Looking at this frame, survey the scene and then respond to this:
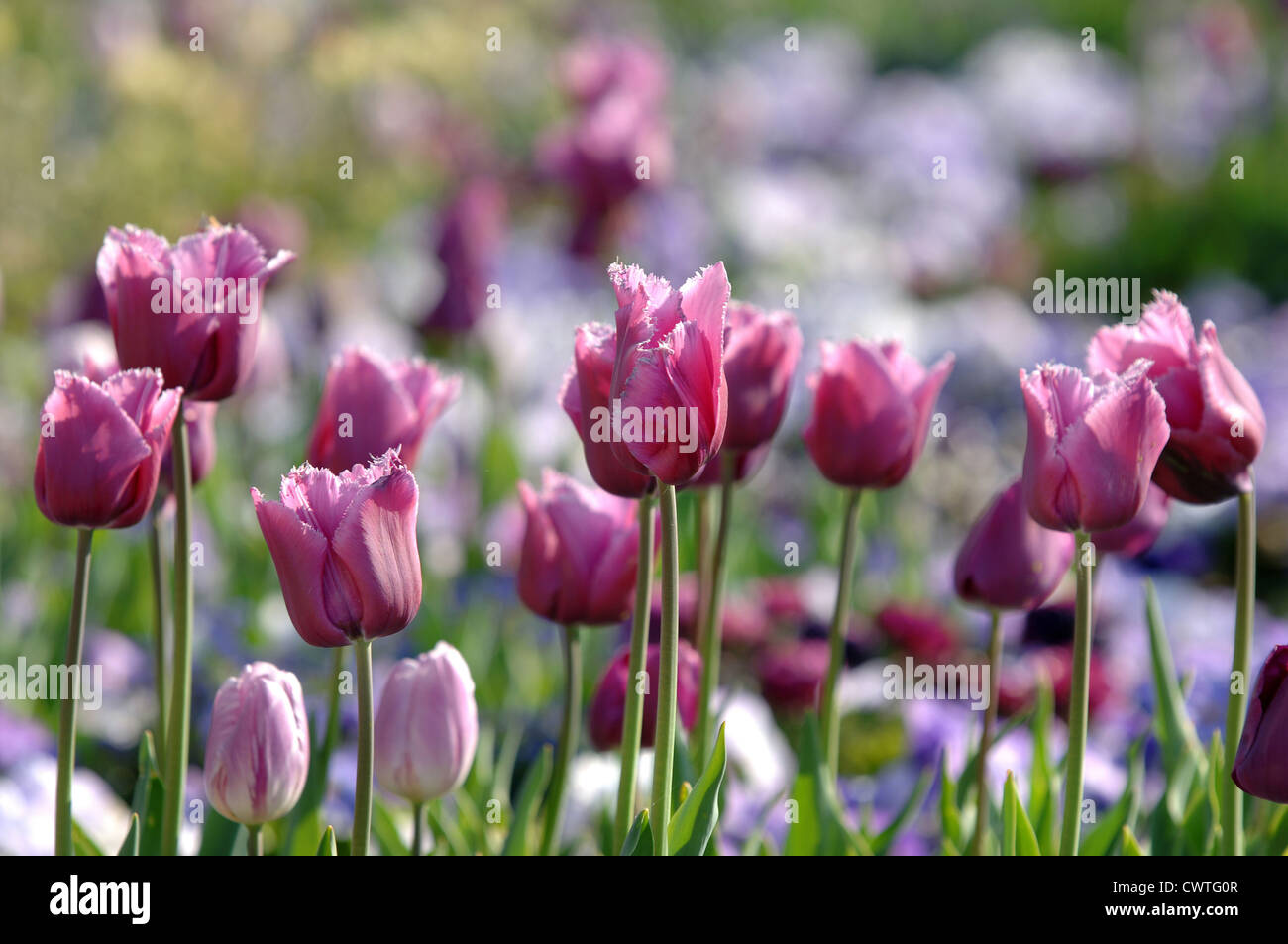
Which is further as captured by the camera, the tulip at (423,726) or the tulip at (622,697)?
the tulip at (622,697)

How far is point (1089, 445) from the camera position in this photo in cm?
101

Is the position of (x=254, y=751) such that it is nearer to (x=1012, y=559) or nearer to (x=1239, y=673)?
(x=1012, y=559)

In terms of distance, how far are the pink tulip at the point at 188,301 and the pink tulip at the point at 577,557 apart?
0.91 feet

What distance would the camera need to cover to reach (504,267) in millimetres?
4660

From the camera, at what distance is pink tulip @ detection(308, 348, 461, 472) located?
123 cm

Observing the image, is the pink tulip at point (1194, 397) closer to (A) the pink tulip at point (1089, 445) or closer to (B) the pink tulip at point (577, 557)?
(A) the pink tulip at point (1089, 445)

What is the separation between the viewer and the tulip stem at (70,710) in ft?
3.48

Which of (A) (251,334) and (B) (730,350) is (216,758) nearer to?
(A) (251,334)

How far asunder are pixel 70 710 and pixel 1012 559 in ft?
2.68

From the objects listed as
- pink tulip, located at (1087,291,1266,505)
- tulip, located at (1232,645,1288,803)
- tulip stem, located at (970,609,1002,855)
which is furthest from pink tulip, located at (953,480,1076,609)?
tulip, located at (1232,645,1288,803)

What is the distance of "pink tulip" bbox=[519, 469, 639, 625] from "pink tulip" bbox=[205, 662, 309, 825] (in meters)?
0.26

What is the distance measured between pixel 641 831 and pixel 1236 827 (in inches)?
20.9

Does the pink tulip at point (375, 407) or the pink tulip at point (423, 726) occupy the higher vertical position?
the pink tulip at point (375, 407)

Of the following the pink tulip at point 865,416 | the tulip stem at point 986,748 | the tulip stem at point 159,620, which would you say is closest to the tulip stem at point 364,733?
the tulip stem at point 159,620
